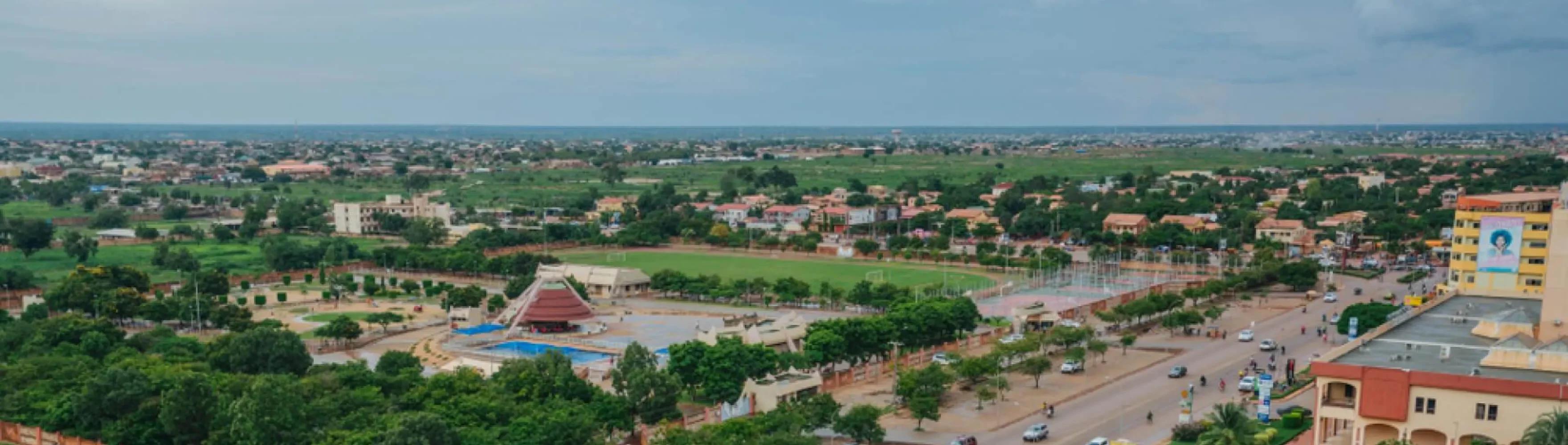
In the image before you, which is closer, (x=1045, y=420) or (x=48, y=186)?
(x=1045, y=420)

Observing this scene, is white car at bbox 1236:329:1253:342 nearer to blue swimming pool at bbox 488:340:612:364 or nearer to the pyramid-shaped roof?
blue swimming pool at bbox 488:340:612:364

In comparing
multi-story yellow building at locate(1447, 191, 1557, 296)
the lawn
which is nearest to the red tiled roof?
the lawn

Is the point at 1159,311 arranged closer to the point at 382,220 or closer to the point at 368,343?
the point at 368,343

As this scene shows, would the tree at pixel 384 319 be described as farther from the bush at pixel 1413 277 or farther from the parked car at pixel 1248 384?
the bush at pixel 1413 277

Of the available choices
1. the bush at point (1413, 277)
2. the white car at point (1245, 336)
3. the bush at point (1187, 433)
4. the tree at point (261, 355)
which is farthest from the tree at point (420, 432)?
the bush at point (1413, 277)

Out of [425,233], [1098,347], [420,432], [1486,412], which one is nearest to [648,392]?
[420,432]

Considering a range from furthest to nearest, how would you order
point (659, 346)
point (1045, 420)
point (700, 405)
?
point (659, 346) → point (700, 405) → point (1045, 420)

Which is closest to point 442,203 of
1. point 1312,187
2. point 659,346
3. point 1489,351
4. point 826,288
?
point 826,288
